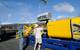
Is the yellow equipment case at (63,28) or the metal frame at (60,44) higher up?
the yellow equipment case at (63,28)

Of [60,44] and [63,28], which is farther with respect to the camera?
[60,44]

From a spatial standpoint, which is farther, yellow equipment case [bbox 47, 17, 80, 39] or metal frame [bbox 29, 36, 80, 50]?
yellow equipment case [bbox 47, 17, 80, 39]

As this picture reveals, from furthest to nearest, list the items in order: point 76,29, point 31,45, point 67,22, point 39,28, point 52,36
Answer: point 31,45 → point 39,28 → point 52,36 → point 67,22 → point 76,29

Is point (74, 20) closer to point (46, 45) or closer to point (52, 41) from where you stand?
point (52, 41)

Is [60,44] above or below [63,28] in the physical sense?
below

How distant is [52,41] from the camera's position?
7992mm

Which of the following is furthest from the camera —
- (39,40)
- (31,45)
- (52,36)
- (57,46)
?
(31,45)

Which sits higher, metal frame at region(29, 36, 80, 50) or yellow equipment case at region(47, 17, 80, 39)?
yellow equipment case at region(47, 17, 80, 39)

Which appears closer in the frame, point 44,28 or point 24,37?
point 44,28

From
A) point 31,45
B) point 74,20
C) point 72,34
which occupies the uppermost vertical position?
point 74,20

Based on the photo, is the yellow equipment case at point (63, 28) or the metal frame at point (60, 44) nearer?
the metal frame at point (60, 44)

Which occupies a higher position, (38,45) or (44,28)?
(44,28)

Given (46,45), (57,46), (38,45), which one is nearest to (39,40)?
(38,45)

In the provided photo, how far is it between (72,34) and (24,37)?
538cm
